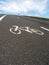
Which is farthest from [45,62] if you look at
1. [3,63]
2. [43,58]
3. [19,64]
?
[3,63]

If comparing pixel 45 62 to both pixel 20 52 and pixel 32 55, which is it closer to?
pixel 32 55

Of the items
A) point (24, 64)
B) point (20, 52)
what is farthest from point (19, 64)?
point (20, 52)

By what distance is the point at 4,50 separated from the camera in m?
5.07

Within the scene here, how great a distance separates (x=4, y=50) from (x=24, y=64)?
1147mm

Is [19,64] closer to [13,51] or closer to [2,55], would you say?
[2,55]

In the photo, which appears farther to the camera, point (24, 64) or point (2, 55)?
point (2, 55)

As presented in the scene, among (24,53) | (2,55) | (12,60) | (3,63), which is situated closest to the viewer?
(3,63)

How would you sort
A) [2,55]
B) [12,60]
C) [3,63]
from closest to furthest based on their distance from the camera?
[3,63] < [12,60] < [2,55]

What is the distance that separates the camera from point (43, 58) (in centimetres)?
467

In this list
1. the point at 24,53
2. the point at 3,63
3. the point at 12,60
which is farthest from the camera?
the point at 24,53

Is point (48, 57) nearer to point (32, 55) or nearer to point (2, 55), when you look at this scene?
point (32, 55)

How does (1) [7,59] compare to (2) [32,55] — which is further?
(2) [32,55]

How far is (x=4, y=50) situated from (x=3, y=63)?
3.45ft

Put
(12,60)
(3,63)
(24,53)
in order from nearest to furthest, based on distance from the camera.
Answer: (3,63) < (12,60) < (24,53)
